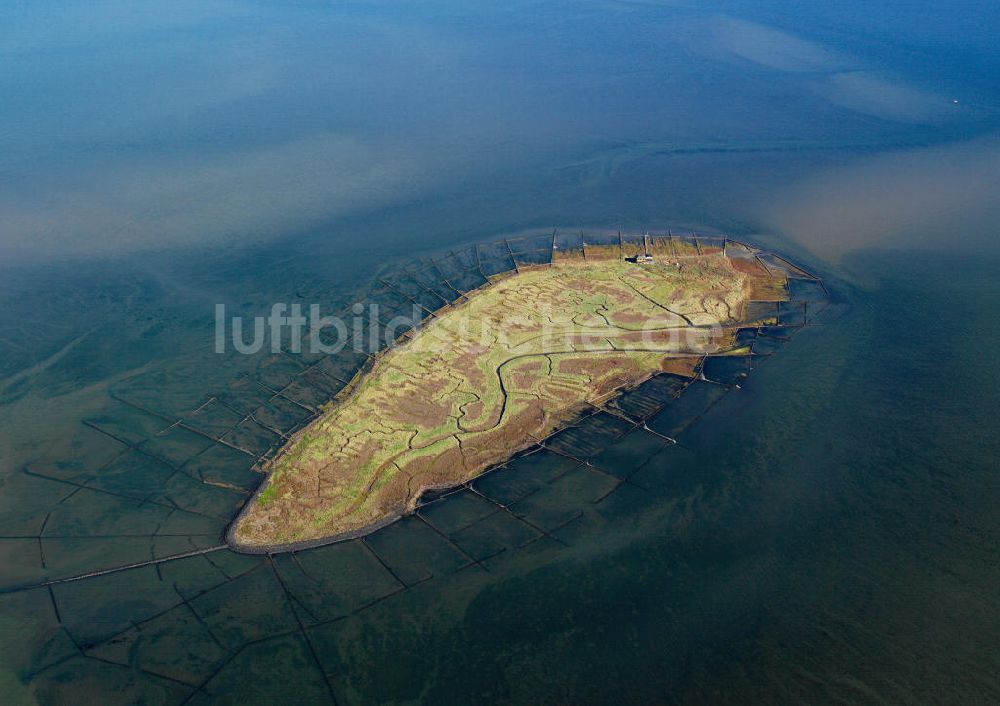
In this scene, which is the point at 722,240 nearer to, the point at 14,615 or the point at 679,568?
the point at 679,568

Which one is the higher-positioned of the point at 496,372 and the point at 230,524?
the point at 496,372

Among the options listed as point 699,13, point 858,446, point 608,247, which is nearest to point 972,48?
point 699,13

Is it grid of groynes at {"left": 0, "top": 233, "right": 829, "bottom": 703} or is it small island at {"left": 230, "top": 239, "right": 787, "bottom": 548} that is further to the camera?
small island at {"left": 230, "top": 239, "right": 787, "bottom": 548}

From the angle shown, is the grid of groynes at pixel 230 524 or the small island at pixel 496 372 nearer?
the grid of groynes at pixel 230 524

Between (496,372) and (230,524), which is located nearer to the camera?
(230,524)
